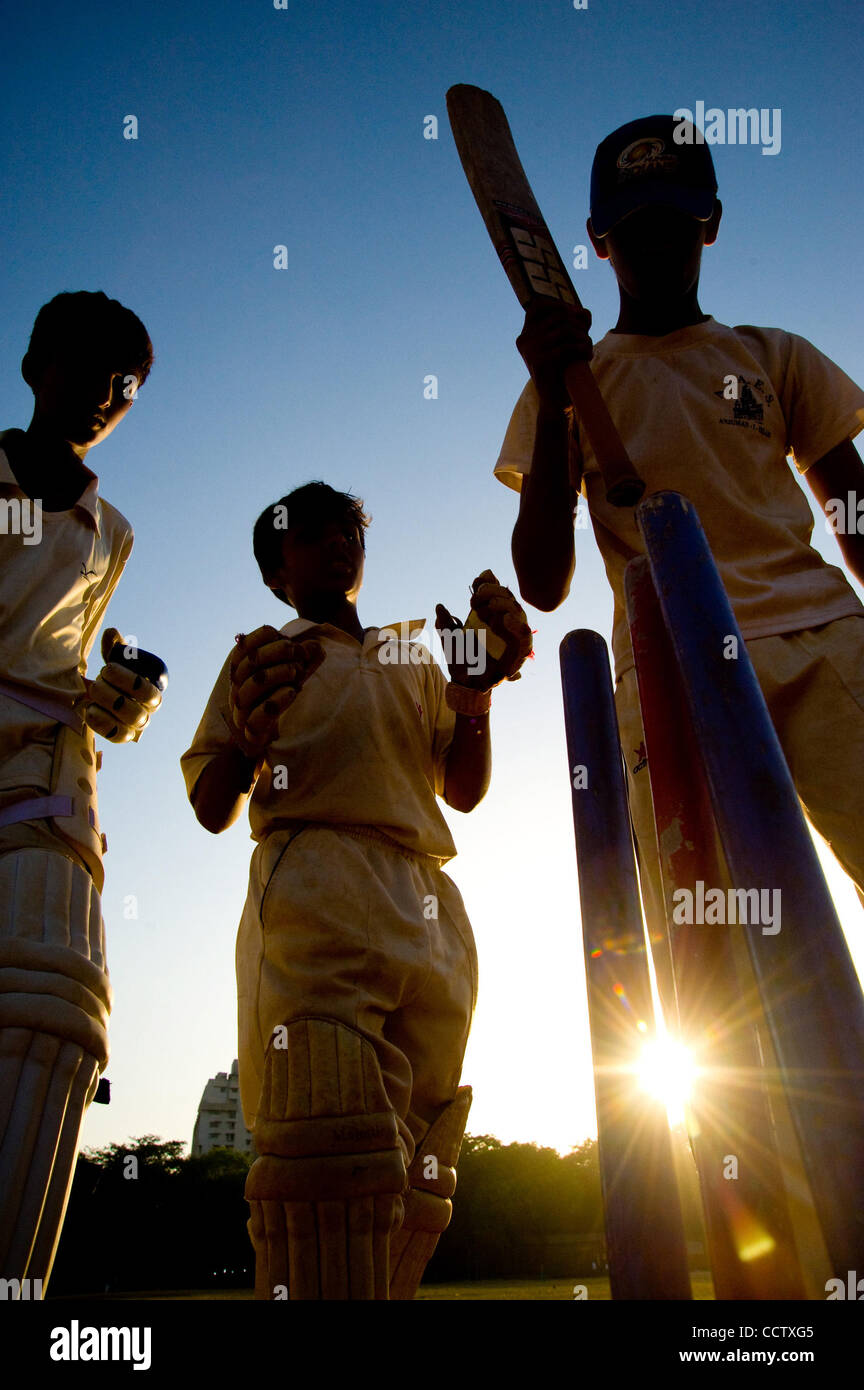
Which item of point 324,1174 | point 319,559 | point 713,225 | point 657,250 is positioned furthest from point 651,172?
point 324,1174

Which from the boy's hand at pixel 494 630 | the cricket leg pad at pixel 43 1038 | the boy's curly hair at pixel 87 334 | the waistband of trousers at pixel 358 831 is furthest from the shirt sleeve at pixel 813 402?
the cricket leg pad at pixel 43 1038

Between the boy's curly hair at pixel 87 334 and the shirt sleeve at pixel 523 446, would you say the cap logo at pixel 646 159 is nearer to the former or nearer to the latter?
the shirt sleeve at pixel 523 446

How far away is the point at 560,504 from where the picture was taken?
2174mm

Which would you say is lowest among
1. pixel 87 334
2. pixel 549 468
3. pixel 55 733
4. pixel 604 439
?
pixel 55 733

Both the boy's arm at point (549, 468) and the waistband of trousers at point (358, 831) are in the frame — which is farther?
the waistband of trousers at point (358, 831)

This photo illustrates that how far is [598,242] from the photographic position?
99.8 inches

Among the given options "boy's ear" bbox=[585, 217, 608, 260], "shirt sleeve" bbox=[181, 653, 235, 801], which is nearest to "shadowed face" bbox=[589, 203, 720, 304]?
"boy's ear" bbox=[585, 217, 608, 260]

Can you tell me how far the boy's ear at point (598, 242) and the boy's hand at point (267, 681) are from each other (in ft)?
4.65

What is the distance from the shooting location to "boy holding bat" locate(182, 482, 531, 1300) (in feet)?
5.58

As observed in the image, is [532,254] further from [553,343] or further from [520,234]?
[553,343]

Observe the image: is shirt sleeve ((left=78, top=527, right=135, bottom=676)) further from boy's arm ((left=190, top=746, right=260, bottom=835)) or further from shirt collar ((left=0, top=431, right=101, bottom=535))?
boy's arm ((left=190, top=746, right=260, bottom=835))

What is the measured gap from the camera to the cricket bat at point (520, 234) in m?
1.83

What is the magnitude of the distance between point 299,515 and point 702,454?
1236 mm
